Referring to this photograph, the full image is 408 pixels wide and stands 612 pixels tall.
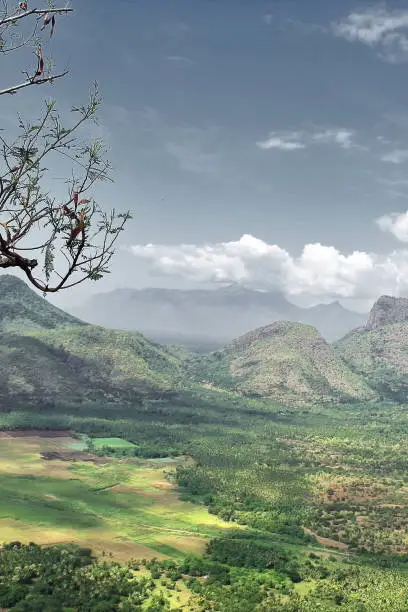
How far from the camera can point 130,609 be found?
6175cm

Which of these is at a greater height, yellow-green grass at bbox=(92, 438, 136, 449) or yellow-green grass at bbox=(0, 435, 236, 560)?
yellow-green grass at bbox=(92, 438, 136, 449)

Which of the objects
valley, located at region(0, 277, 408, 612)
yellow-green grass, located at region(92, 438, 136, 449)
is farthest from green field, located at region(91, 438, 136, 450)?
valley, located at region(0, 277, 408, 612)

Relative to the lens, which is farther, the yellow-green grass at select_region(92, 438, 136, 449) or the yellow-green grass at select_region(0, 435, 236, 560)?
the yellow-green grass at select_region(92, 438, 136, 449)

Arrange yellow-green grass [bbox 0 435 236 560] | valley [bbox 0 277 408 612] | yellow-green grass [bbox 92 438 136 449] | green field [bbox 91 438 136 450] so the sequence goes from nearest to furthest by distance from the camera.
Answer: valley [bbox 0 277 408 612], yellow-green grass [bbox 0 435 236 560], green field [bbox 91 438 136 450], yellow-green grass [bbox 92 438 136 449]

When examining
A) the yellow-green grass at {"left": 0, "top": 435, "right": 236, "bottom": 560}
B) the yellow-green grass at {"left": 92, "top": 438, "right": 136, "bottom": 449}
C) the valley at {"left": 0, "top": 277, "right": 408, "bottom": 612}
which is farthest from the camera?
the yellow-green grass at {"left": 92, "top": 438, "right": 136, "bottom": 449}

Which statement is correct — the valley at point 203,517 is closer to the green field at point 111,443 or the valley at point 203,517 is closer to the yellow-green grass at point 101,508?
the yellow-green grass at point 101,508

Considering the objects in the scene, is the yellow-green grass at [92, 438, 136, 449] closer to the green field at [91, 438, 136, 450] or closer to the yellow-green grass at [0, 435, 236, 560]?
the green field at [91, 438, 136, 450]

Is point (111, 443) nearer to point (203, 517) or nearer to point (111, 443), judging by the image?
point (111, 443)

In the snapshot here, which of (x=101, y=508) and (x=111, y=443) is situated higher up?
(x=111, y=443)

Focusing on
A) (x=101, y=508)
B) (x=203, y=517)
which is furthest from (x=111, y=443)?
(x=203, y=517)

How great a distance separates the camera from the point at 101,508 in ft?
348

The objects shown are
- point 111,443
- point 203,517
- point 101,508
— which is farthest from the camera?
point 111,443

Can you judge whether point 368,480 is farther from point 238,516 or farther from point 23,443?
point 23,443

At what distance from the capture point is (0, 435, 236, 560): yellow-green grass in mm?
87062
